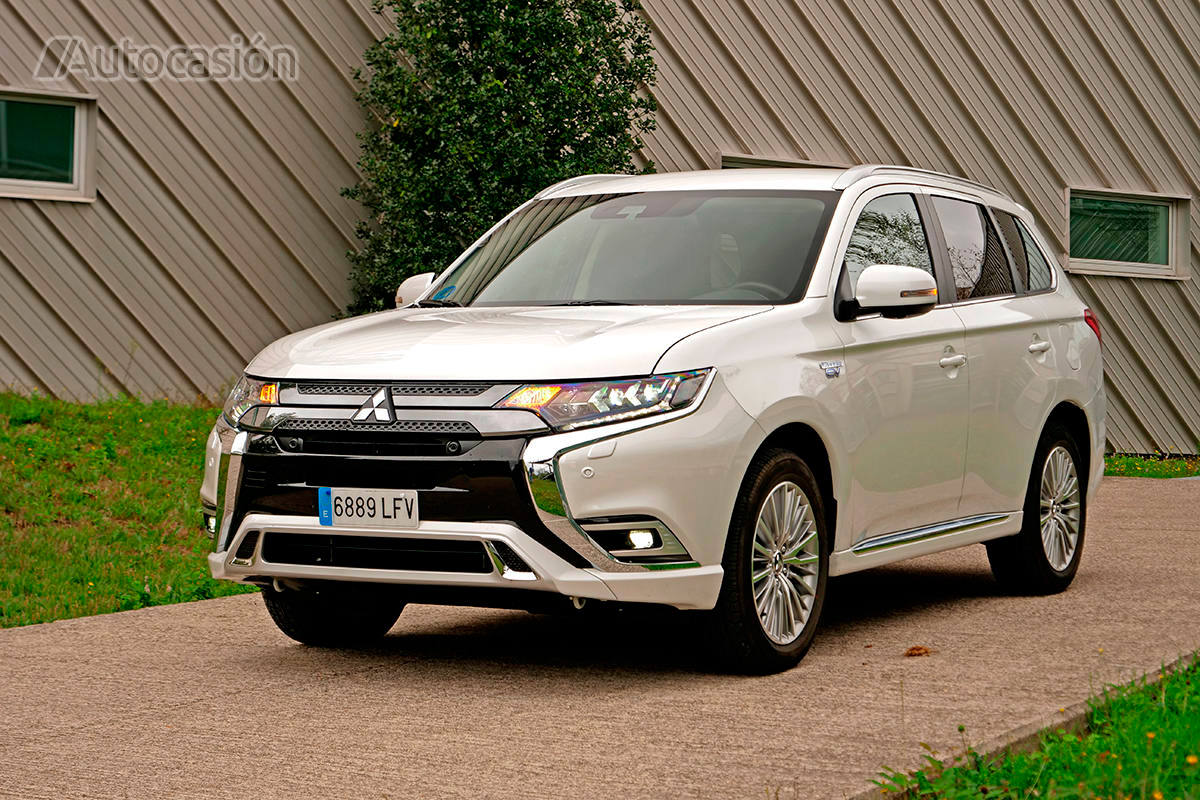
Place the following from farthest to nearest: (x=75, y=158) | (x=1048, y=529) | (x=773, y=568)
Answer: (x=75, y=158) → (x=1048, y=529) → (x=773, y=568)

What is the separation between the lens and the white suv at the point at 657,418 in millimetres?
5359

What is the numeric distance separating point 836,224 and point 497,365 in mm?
1808

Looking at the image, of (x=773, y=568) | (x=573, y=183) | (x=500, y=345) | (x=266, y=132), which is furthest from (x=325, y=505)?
(x=266, y=132)

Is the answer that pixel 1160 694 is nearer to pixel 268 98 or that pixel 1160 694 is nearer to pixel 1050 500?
pixel 1050 500

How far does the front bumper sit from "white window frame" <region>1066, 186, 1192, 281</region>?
13.9m

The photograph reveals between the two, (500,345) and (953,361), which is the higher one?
(500,345)

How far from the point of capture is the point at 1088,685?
559 centimetres

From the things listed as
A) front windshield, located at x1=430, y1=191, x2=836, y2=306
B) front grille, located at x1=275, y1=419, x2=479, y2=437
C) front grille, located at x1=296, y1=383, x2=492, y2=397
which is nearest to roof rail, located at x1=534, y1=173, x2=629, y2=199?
front windshield, located at x1=430, y1=191, x2=836, y2=306

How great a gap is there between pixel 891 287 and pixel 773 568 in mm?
1207

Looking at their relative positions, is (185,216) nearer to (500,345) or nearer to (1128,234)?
(500,345)

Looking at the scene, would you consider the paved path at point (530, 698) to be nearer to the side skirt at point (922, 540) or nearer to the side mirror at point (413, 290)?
the side skirt at point (922, 540)

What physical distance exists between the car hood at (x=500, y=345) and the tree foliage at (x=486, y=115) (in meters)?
6.16

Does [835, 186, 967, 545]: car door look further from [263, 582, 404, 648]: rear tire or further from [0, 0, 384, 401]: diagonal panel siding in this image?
[0, 0, 384, 401]: diagonal panel siding

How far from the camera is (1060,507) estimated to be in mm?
7930
